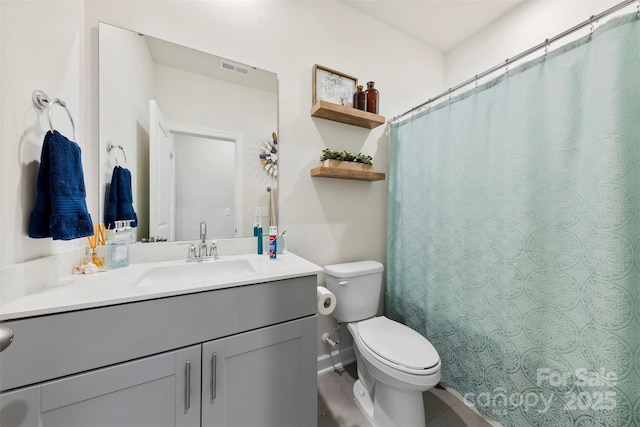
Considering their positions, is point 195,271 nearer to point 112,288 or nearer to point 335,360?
point 112,288

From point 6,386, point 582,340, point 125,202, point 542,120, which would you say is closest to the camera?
point 6,386

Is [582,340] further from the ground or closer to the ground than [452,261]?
closer to the ground

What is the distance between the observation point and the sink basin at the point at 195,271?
3.51 ft

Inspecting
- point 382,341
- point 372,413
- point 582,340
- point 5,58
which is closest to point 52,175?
point 5,58

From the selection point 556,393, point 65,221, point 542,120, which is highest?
point 542,120

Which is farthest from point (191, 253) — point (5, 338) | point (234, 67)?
point (234, 67)

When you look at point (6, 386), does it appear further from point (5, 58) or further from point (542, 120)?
point (542, 120)

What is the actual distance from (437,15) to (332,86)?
1027 millimetres

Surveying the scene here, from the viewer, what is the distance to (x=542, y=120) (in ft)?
3.41

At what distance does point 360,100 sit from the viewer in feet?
5.44

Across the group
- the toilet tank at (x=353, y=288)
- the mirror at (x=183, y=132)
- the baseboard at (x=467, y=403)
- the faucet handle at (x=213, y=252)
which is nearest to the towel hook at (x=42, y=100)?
the mirror at (x=183, y=132)

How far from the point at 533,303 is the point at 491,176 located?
0.63m

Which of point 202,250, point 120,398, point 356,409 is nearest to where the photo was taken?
point 120,398

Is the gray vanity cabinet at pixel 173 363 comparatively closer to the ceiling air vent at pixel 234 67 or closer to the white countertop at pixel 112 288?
the white countertop at pixel 112 288
